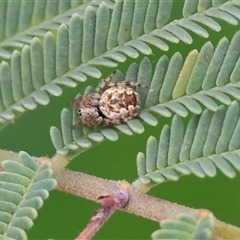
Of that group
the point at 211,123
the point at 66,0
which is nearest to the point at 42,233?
the point at 66,0

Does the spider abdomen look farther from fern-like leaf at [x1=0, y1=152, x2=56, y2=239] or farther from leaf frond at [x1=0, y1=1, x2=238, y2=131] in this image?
fern-like leaf at [x1=0, y1=152, x2=56, y2=239]

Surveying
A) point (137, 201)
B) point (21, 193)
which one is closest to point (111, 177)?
point (137, 201)


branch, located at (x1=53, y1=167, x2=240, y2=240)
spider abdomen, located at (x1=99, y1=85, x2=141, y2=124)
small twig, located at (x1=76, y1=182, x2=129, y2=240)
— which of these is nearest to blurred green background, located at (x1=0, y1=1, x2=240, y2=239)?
spider abdomen, located at (x1=99, y1=85, x2=141, y2=124)

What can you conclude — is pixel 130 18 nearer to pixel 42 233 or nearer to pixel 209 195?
pixel 209 195

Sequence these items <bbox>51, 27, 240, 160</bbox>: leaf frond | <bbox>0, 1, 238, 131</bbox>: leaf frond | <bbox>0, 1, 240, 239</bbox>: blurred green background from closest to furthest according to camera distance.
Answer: <bbox>51, 27, 240, 160</bbox>: leaf frond
<bbox>0, 1, 238, 131</bbox>: leaf frond
<bbox>0, 1, 240, 239</bbox>: blurred green background

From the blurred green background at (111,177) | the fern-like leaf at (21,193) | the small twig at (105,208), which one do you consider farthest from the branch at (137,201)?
the blurred green background at (111,177)

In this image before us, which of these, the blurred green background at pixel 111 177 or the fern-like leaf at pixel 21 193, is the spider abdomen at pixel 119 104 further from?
the blurred green background at pixel 111 177
